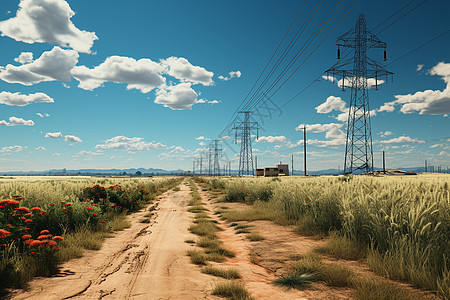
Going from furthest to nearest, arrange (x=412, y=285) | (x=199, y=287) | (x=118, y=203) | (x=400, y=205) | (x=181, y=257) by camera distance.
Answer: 1. (x=118, y=203)
2. (x=181, y=257)
3. (x=400, y=205)
4. (x=199, y=287)
5. (x=412, y=285)

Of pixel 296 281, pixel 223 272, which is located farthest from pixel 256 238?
pixel 296 281

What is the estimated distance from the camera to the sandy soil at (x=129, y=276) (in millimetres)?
4473

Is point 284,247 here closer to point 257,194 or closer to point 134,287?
point 134,287

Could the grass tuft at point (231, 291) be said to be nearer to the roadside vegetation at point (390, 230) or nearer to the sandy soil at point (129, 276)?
the sandy soil at point (129, 276)

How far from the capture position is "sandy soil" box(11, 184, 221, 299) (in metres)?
4.47

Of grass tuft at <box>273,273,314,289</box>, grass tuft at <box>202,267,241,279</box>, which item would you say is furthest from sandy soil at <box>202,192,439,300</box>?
grass tuft at <box>202,267,241,279</box>

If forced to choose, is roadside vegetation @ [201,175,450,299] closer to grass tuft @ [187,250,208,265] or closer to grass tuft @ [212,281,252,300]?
grass tuft @ [212,281,252,300]

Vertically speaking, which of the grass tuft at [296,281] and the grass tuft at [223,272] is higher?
the grass tuft at [296,281]

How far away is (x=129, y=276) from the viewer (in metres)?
5.32

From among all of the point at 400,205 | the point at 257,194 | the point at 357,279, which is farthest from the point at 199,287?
the point at 257,194

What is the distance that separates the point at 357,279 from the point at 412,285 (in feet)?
3.03

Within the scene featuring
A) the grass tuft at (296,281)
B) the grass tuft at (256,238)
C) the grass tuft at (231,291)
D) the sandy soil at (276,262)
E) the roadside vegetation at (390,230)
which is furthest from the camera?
the grass tuft at (256,238)

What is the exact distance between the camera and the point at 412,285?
14.7ft

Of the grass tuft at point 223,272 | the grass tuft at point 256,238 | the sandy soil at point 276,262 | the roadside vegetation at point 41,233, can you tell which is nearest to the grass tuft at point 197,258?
the grass tuft at point 223,272
